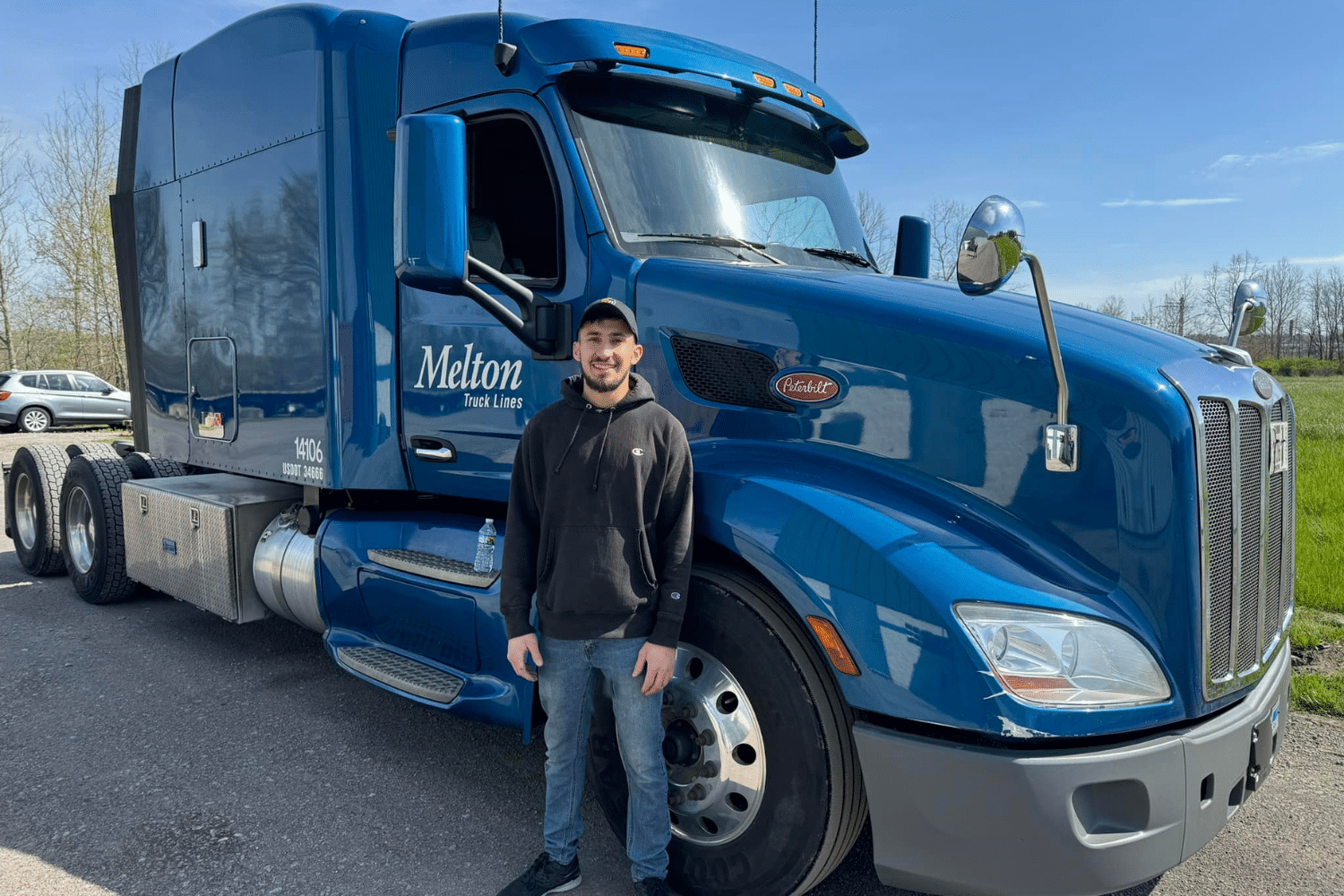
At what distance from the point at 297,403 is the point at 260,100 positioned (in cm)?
150

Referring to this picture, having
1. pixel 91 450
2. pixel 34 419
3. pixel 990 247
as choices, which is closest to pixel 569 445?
pixel 990 247

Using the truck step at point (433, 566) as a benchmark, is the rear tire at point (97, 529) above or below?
below

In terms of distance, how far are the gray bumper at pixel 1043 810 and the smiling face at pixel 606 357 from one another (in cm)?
118

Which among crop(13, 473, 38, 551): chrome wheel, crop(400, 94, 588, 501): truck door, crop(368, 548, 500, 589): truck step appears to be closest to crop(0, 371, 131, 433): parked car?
crop(13, 473, 38, 551): chrome wheel

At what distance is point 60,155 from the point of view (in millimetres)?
30000

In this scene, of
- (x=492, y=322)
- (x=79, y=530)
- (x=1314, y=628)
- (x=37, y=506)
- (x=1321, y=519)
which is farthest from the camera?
(x=1321, y=519)

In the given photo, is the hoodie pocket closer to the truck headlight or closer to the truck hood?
the truck hood

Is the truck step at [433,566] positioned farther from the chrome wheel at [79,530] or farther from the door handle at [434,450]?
the chrome wheel at [79,530]

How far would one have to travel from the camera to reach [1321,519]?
955cm

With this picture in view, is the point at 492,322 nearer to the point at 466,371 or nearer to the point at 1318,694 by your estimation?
the point at 466,371

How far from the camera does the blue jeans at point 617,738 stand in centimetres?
302

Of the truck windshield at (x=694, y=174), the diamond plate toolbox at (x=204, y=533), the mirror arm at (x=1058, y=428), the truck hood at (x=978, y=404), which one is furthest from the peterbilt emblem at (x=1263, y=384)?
the diamond plate toolbox at (x=204, y=533)

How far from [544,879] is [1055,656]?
5.63 ft

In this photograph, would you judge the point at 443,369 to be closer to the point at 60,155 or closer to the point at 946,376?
the point at 946,376
